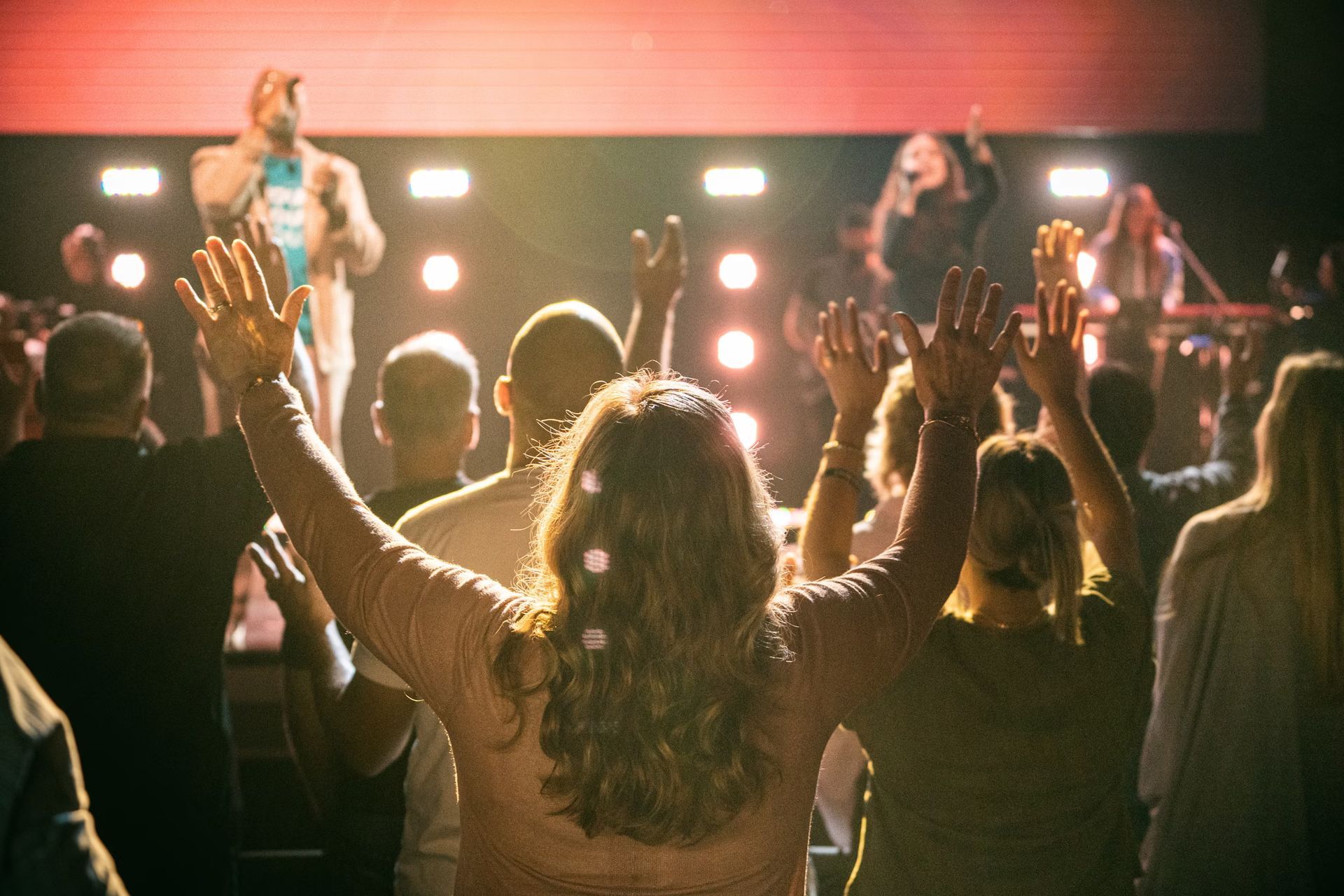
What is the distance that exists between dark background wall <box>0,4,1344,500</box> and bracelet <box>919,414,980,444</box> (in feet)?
13.1

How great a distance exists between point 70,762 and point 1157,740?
2177mm

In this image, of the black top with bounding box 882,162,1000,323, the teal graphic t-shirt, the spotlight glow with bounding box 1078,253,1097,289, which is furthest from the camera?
the spotlight glow with bounding box 1078,253,1097,289

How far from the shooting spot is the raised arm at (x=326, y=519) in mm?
1088

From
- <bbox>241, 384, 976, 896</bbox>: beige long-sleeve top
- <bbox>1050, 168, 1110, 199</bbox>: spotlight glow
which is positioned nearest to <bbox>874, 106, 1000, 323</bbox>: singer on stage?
<bbox>1050, 168, 1110, 199</bbox>: spotlight glow

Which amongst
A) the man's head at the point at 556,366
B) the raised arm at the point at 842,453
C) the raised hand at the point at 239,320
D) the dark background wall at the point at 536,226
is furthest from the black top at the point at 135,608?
the dark background wall at the point at 536,226

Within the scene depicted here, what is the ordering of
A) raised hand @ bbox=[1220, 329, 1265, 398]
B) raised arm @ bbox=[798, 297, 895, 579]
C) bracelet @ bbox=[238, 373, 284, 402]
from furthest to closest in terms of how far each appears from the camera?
raised hand @ bbox=[1220, 329, 1265, 398] → raised arm @ bbox=[798, 297, 895, 579] → bracelet @ bbox=[238, 373, 284, 402]

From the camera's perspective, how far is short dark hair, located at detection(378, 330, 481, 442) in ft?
7.05

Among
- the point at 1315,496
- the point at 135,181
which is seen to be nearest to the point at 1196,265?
the point at 1315,496

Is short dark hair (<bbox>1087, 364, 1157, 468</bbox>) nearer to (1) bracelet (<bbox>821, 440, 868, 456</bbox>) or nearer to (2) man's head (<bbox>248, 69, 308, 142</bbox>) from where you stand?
(1) bracelet (<bbox>821, 440, 868, 456</bbox>)

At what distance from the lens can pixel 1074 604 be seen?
1489mm

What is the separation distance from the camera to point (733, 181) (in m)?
5.36

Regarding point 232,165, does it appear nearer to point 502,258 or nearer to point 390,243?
point 390,243

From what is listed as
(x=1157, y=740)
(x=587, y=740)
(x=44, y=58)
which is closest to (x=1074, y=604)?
(x=587, y=740)

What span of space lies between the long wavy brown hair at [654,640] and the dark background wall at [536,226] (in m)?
4.30
